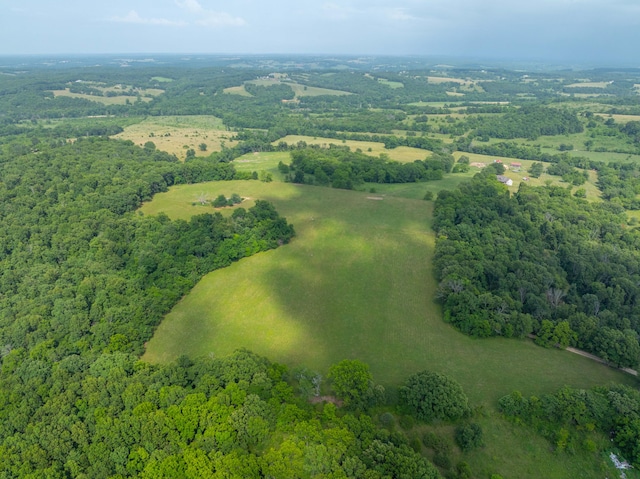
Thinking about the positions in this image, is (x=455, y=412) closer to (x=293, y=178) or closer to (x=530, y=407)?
(x=530, y=407)

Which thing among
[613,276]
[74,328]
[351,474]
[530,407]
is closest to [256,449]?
[351,474]

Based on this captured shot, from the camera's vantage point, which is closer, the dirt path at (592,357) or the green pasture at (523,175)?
the dirt path at (592,357)

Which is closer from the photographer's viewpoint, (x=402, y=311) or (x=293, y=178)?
(x=402, y=311)

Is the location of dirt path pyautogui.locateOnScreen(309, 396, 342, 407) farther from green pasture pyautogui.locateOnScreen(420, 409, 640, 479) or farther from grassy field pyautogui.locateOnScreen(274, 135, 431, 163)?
grassy field pyautogui.locateOnScreen(274, 135, 431, 163)

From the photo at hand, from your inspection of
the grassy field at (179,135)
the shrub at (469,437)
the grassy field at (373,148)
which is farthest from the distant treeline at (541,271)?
the grassy field at (179,135)

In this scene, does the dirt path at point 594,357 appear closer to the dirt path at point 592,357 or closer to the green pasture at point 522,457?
the dirt path at point 592,357

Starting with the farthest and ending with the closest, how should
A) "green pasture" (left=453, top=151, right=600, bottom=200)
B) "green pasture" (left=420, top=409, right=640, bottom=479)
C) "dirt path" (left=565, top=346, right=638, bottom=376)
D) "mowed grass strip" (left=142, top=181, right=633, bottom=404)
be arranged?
"green pasture" (left=453, top=151, right=600, bottom=200) < "dirt path" (left=565, top=346, right=638, bottom=376) < "mowed grass strip" (left=142, top=181, right=633, bottom=404) < "green pasture" (left=420, top=409, right=640, bottom=479)

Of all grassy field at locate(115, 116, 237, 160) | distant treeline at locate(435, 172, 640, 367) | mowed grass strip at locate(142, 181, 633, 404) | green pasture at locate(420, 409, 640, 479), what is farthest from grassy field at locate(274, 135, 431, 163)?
green pasture at locate(420, 409, 640, 479)
